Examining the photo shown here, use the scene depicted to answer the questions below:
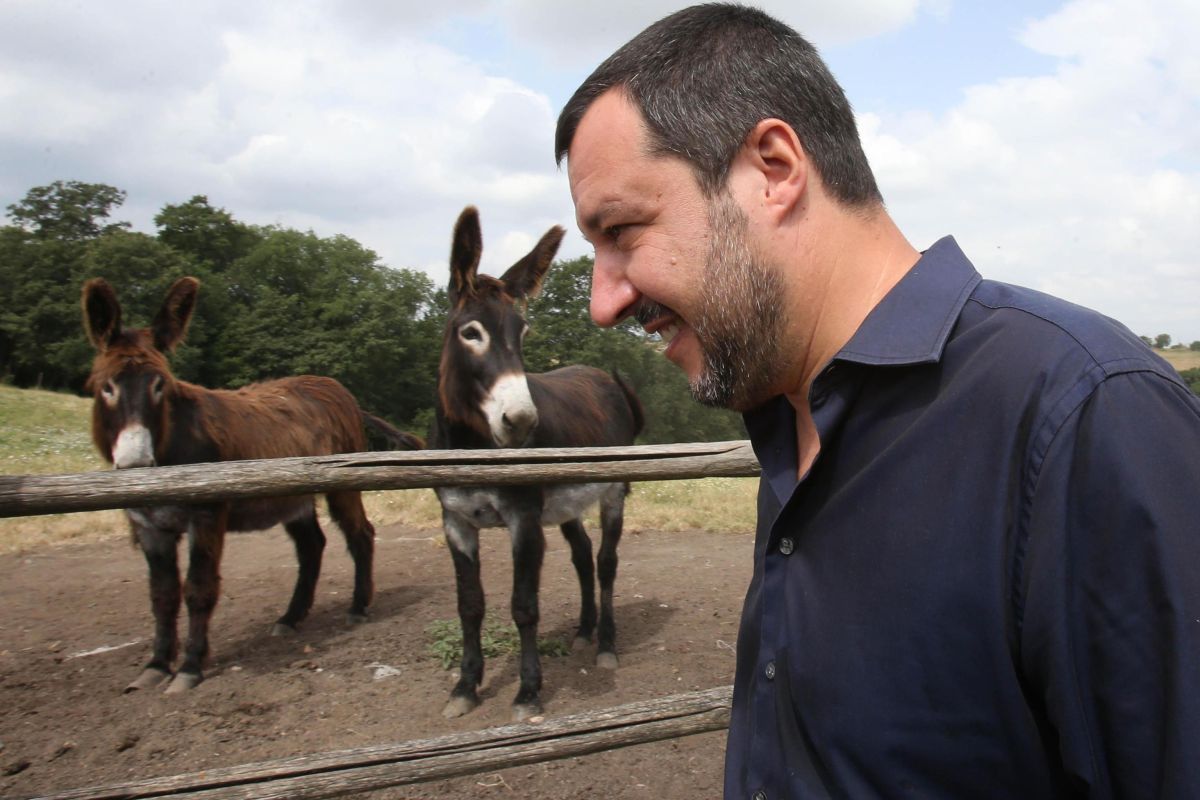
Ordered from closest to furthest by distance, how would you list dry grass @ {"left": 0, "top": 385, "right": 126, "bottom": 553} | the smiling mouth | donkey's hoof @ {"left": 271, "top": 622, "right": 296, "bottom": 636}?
the smiling mouth
donkey's hoof @ {"left": 271, "top": 622, "right": 296, "bottom": 636}
dry grass @ {"left": 0, "top": 385, "right": 126, "bottom": 553}

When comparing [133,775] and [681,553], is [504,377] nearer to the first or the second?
[133,775]

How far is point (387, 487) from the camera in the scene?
326 centimetres

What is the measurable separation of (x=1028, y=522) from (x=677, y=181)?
70 cm

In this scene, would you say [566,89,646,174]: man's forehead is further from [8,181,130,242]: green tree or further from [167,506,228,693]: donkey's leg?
[8,181,130,242]: green tree

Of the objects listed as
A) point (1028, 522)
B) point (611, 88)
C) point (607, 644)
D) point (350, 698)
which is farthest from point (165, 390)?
point (1028, 522)

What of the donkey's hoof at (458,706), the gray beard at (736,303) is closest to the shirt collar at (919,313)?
the gray beard at (736,303)

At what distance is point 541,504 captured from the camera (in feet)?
15.8

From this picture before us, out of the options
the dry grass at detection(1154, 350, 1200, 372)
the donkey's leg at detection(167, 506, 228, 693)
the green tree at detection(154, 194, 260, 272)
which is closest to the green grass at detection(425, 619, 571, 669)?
the donkey's leg at detection(167, 506, 228, 693)

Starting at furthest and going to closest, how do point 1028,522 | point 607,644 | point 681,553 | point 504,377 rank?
1. point 681,553
2. point 607,644
3. point 504,377
4. point 1028,522

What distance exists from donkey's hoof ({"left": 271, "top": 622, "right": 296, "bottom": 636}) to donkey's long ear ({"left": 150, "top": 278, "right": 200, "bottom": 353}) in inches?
86.3

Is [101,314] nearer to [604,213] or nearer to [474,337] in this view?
[474,337]

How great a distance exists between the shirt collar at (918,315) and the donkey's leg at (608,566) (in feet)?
15.1

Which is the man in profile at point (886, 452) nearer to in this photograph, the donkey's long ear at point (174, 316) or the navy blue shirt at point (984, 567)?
the navy blue shirt at point (984, 567)

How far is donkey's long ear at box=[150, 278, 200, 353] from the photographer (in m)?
5.14
